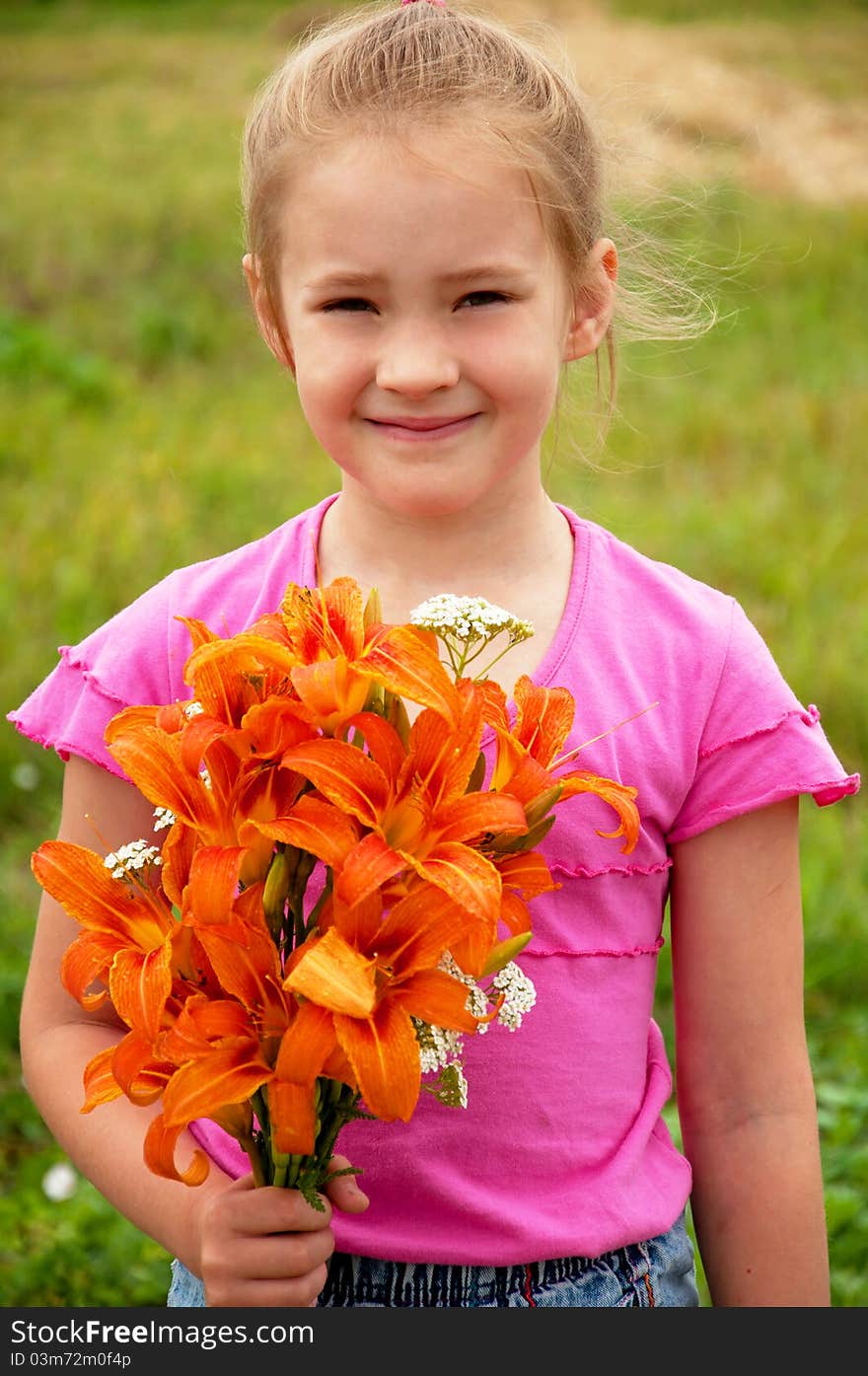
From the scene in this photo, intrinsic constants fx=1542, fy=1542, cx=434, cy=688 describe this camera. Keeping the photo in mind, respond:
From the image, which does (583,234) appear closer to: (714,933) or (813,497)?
(714,933)

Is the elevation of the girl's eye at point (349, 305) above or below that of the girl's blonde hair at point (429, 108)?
below

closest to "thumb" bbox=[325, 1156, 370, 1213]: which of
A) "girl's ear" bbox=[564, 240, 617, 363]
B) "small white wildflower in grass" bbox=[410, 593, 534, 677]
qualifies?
"small white wildflower in grass" bbox=[410, 593, 534, 677]

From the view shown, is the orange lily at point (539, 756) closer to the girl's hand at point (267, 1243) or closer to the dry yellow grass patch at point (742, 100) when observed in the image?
the girl's hand at point (267, 1243)

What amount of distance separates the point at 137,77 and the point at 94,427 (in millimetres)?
6068

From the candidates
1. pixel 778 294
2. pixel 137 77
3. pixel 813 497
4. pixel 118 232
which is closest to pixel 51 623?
pixel 813 497

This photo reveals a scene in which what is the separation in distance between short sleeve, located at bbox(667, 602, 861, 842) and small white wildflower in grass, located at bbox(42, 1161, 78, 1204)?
1.74 metres

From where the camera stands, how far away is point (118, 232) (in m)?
8.08

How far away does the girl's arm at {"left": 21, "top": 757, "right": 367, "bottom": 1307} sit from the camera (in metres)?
1.48

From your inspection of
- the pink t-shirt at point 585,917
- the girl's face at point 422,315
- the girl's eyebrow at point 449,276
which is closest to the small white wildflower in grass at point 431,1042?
the pink t-shirt at point 585,917

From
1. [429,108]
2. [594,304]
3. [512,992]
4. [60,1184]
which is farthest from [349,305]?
[60,1184]

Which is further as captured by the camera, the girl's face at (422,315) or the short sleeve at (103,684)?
the short sleeve at (103,684)

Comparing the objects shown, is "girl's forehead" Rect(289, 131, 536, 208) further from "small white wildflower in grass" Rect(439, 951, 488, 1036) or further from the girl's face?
"small white wildflower in grass" Rect(439, 951, 488, 1036)

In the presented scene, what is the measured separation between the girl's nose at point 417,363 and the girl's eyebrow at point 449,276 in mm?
60

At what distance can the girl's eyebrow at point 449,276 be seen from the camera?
1.68m
